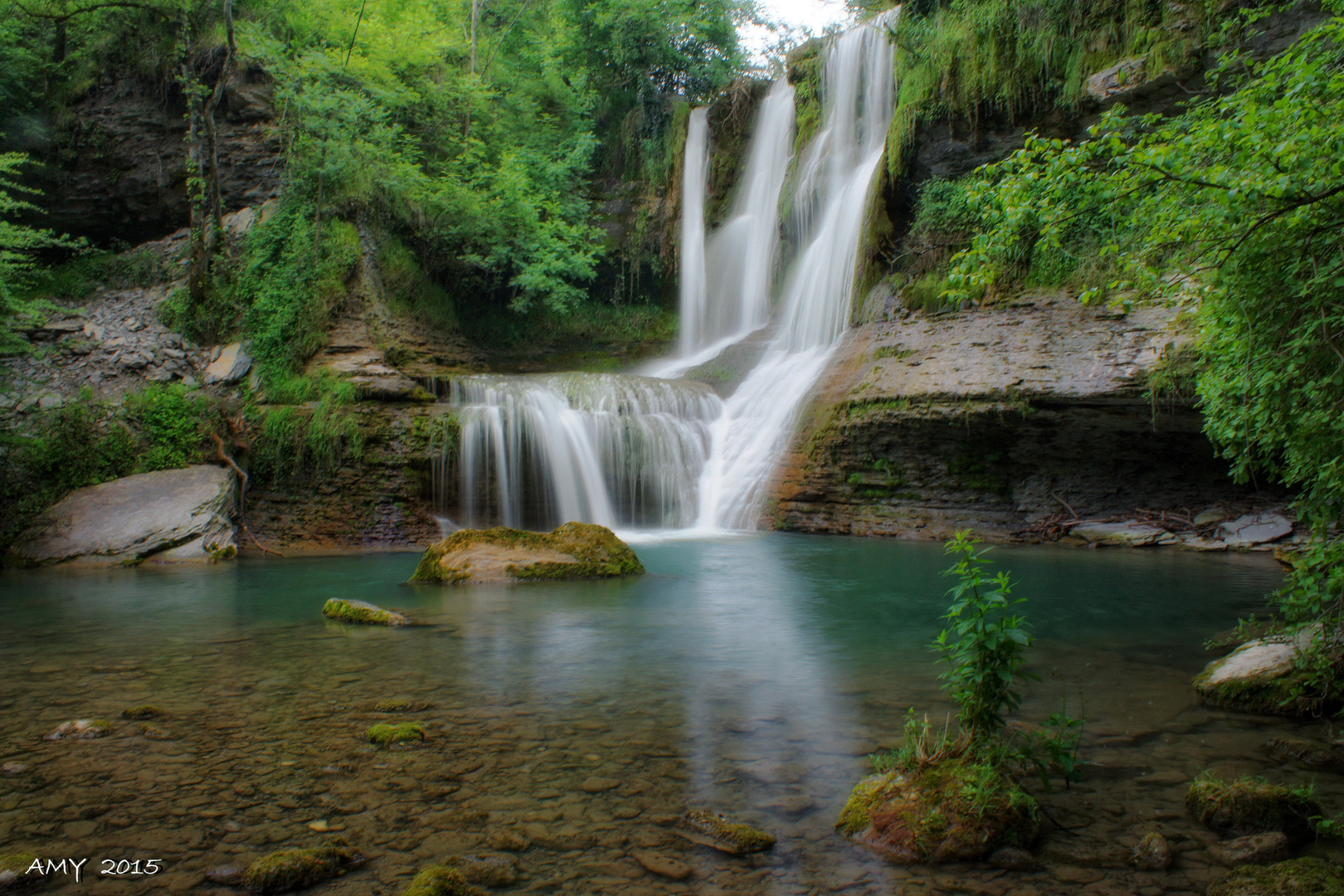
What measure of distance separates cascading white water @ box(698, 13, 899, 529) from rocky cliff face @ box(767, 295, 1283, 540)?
84 centimetres

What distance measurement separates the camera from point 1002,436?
43.2 ft

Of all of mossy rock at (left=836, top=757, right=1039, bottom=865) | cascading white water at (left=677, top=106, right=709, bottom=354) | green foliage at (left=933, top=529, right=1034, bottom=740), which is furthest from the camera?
cascading white water at (left=677, top=106, right=709, bottom=354)

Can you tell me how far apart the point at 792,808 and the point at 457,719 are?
1907 mm

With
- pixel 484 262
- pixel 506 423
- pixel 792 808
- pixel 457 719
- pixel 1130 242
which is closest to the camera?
pixel 792 808

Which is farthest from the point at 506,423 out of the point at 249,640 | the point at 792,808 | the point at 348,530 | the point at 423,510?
the point at 792,808

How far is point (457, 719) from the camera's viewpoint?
13.5 ft

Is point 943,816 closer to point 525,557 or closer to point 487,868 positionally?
point 487,868

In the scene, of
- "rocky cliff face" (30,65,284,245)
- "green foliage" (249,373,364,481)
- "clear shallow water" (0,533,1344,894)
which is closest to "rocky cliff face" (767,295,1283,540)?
"clear shallow water" (0,533,1344,894)

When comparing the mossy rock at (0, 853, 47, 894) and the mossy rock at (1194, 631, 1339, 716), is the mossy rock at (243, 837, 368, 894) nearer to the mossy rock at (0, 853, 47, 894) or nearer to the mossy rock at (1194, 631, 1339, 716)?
the mossy rock at (0, 853, 47, 894)

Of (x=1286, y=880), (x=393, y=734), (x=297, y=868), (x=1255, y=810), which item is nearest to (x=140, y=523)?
(x=393, y=734)

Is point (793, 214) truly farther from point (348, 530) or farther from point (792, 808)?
point (792, 808)

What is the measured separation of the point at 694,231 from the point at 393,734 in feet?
65.7

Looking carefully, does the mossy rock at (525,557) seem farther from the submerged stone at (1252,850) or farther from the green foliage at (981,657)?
the submerged stone at (1252,850)

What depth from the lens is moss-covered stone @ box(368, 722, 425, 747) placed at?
3.74 meters
